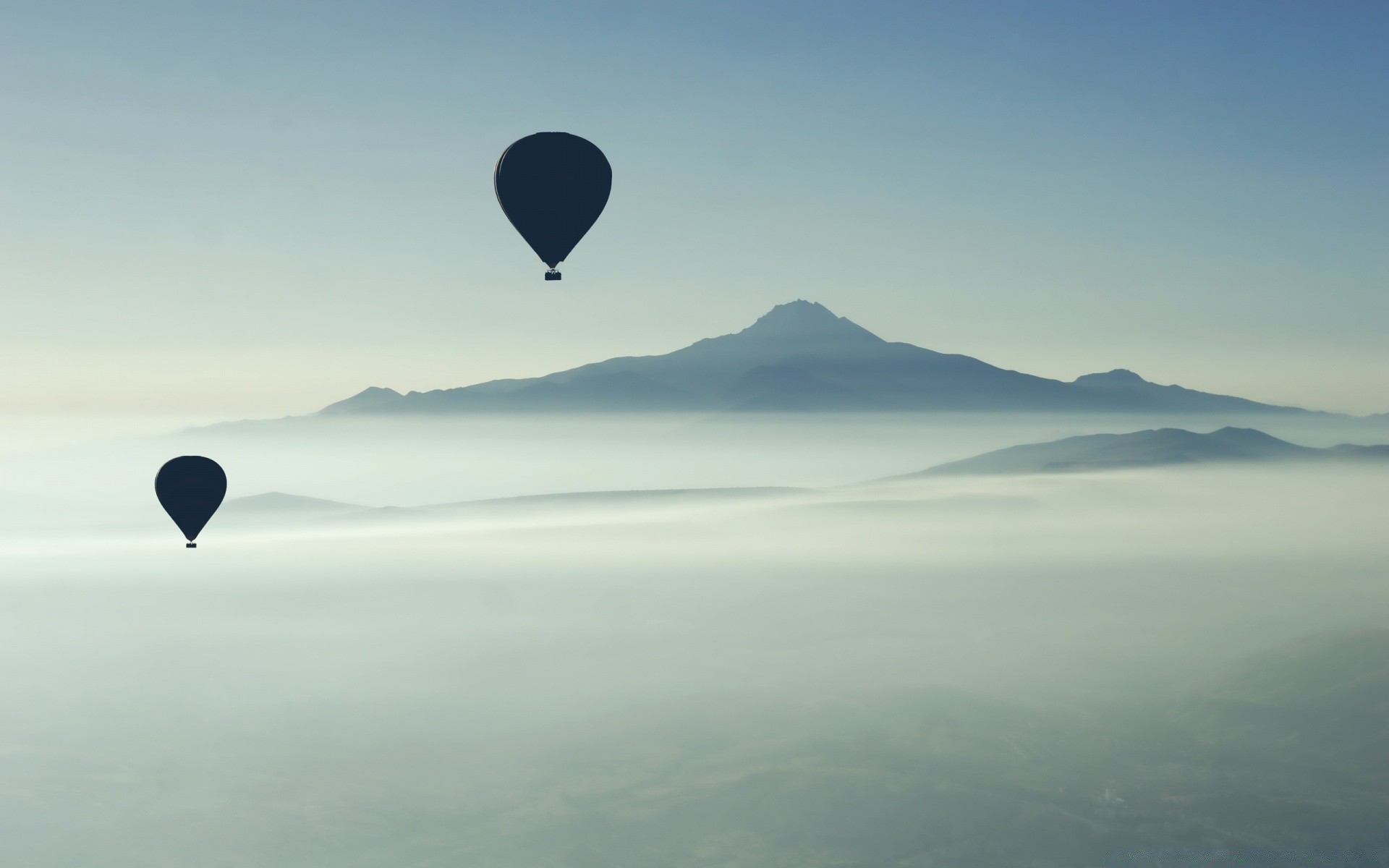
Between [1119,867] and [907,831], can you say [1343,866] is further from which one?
[907,831]

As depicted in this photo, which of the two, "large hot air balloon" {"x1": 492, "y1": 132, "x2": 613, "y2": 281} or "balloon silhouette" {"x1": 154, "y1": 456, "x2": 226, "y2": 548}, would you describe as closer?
"large hot air balloon" {"x1": 492, "y1": 132, "x2": 613, "y2": 281}

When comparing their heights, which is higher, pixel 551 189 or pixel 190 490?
pixel 551 189

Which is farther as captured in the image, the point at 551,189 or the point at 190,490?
the point at 190,490

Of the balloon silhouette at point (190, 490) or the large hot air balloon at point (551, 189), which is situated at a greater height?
the large hot air balloon at point (551, 189)

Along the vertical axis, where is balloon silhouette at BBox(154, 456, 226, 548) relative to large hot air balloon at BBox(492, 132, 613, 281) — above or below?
below

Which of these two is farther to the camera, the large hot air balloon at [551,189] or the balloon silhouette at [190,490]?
the balloon silhouette at [190,490]
